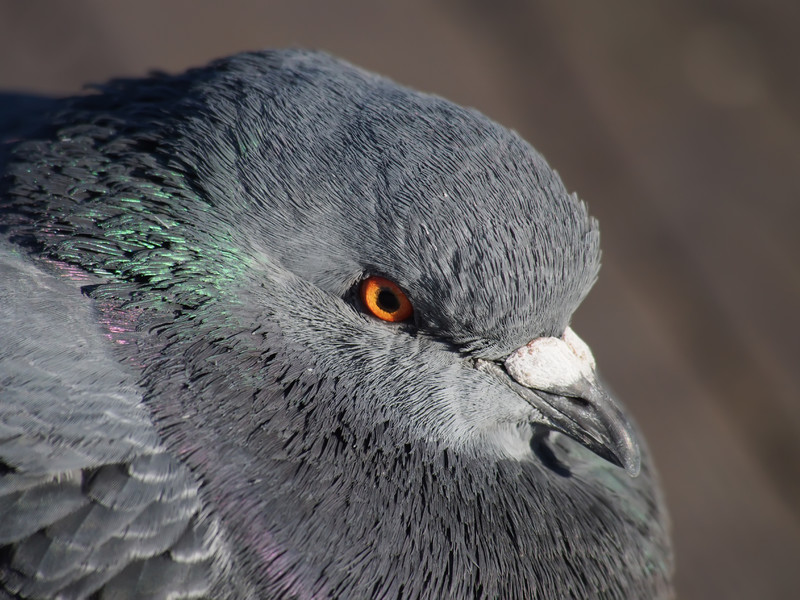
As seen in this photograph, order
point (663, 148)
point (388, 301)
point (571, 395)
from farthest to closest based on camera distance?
point (663, 148) → point (571, 395) → point (388, 301)

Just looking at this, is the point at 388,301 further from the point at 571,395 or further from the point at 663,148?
the point at 663,148

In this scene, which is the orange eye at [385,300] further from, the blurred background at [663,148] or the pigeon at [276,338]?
the blurred background at [663,148]

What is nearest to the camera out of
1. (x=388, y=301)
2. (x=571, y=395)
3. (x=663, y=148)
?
(x=388, y=301)

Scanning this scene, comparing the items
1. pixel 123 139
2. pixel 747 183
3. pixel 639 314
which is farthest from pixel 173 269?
pixel 747 183

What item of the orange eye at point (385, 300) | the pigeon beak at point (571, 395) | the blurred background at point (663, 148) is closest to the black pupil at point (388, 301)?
the orange eye at point (385, 300)

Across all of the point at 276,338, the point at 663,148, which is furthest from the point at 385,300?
the point at 663,148

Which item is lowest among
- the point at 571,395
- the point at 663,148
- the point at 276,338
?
the point at 276,338

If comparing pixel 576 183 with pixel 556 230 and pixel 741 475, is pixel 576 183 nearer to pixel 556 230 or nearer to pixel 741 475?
pixel 741 475
